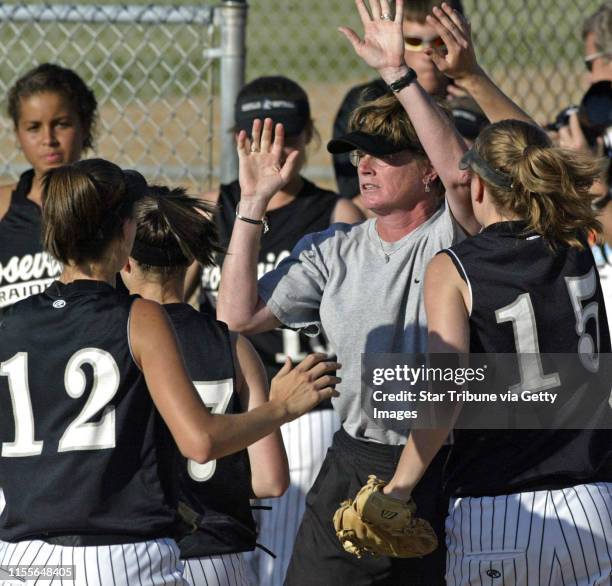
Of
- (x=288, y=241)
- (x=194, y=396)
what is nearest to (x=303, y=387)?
(x=194, y=396)

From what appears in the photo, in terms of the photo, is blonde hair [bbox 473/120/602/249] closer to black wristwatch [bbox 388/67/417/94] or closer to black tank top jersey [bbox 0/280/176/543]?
black wristwatch [bbox 388/67/417/94]

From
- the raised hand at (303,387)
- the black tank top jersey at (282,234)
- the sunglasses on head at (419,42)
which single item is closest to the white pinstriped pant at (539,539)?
the raised hand at (303,387)

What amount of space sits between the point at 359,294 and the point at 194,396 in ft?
3.32

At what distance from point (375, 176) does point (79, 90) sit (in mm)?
1820

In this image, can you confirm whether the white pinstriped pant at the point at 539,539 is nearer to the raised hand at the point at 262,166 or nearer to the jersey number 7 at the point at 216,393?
A: the jersey number 7 at the point at 216,393

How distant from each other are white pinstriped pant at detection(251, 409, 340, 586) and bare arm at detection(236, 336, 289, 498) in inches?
55.3

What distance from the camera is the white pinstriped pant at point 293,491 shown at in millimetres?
4727

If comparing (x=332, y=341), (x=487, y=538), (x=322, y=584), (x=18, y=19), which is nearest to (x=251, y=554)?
(x=322, y=584)

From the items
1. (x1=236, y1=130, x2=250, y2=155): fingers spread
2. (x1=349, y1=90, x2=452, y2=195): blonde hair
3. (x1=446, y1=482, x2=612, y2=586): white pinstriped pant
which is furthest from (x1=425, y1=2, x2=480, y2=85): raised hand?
(x1=446, y1=482, x2=612, y2=586): white pinstriped pant

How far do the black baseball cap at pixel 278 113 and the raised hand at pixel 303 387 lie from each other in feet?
6.97

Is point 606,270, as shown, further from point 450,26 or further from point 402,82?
point 402,82

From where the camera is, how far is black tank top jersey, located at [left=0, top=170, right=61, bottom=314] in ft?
15.6

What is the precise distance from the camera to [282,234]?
4.80 m

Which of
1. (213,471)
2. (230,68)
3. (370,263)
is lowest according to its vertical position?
(213,471)
